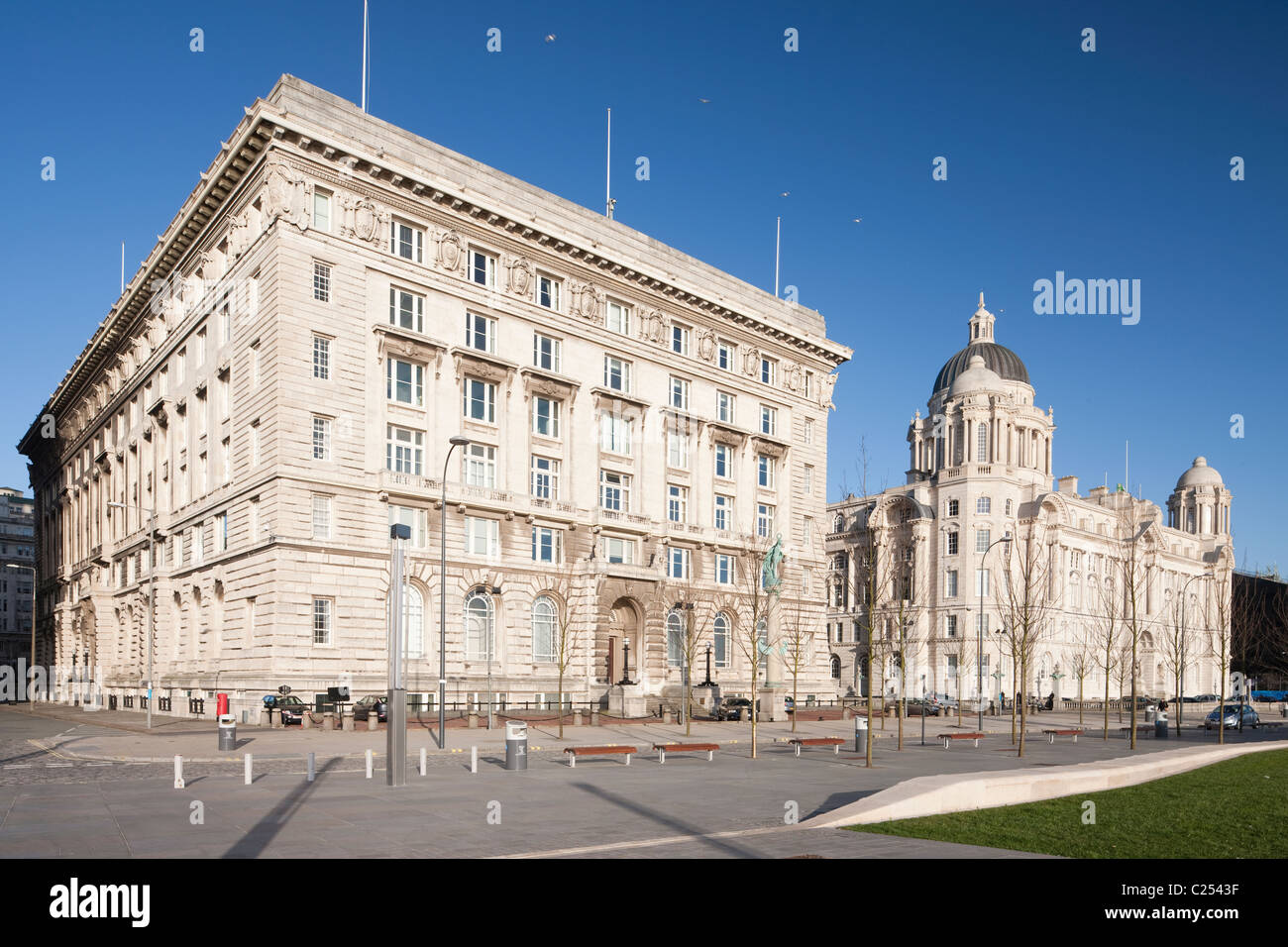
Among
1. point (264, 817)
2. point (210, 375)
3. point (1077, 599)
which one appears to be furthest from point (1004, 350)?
point (264, 817)

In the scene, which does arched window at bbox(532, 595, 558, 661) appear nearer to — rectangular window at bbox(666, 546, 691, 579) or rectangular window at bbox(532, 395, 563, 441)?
rectangular window at bbox(532, 395, 563, 441)

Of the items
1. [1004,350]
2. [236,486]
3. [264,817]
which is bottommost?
[264,817]

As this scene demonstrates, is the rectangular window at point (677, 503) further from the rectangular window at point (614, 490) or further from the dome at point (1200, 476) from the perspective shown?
the dome at point (1200, 476)

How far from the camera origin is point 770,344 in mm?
73312

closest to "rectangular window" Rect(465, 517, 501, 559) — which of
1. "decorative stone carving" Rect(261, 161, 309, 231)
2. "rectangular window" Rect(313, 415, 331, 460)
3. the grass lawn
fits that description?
"rectangular window" Rect(313, 415, 331, 460)

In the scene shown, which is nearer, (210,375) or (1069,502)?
(210,375)

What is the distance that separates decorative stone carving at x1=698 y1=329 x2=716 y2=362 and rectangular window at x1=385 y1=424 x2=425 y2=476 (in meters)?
22.2

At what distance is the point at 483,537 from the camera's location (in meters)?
54.3

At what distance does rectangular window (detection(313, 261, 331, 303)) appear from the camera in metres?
48.5

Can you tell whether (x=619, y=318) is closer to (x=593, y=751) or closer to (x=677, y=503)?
(x=677, y=503)

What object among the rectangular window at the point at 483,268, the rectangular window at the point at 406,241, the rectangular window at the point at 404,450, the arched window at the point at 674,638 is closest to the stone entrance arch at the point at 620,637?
the arched window at the point at 674,638

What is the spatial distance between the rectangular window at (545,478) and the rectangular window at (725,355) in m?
16.2
